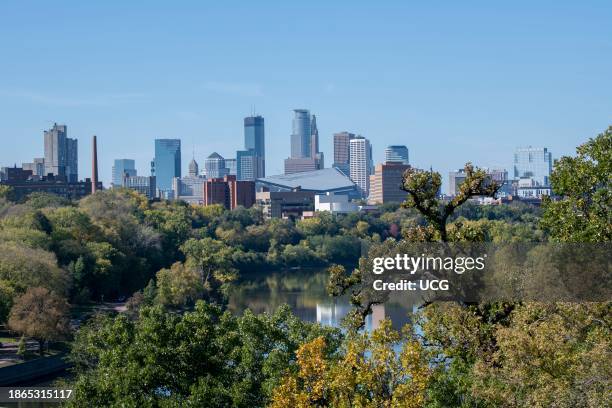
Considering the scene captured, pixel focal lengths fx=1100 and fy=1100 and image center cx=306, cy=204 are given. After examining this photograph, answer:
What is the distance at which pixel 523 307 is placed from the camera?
32.6ft

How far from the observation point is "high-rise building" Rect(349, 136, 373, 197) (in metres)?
186

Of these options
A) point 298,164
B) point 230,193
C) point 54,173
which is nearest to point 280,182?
point 54,173

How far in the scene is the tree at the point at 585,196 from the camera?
9.82 meters

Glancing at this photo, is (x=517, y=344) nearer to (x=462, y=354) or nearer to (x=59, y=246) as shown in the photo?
(x=462, y=354)

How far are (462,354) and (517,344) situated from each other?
1.82m

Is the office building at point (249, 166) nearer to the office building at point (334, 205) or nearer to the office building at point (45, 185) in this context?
the office building at point (334, 205)

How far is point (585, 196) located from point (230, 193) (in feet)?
282

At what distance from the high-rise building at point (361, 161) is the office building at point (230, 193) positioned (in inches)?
3561

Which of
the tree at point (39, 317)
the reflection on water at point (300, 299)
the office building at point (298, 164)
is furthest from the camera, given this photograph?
the office building at point (298, 164)

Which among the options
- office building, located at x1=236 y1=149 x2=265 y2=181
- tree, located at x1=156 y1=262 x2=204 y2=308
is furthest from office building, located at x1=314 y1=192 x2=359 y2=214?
office building, located at x1=236 y1=149 x2=265 y2=181

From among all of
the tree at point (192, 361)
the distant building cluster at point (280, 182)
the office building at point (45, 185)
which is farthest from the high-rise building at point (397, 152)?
the tree at point (192, 361)

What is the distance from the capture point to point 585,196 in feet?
33.2

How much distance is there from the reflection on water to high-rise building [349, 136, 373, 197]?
5203 inches

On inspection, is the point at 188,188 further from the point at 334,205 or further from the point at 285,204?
the point at 285,204
